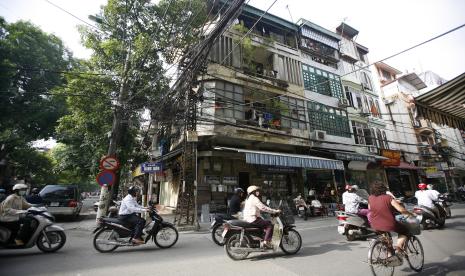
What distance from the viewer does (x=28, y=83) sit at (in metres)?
17.7

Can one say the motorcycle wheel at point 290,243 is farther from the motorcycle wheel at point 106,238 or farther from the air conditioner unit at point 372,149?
the air conditioner unit at point 372,149

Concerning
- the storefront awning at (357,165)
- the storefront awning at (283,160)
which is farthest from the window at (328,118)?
the storefront awning at (283,160)

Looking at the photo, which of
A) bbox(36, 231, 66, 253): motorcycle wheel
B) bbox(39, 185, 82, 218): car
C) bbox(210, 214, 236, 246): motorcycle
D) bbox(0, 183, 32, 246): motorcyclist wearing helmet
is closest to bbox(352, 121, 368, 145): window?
bbox(210, 214, 236, 246): motorcycle

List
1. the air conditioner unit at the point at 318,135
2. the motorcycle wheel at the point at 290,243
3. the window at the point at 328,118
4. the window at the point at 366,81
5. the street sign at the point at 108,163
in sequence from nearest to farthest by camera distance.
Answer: the motorcycle wheel at the point at 290,243 < the street sign at the point at 108,163 < the air conditioner unit at the point at 318,135 < the window at the point at 328,118 < the window at the point at 366,81

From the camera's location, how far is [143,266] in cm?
458

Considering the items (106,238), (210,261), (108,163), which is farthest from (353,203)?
(108,163)

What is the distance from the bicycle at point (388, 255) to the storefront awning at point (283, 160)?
7.70 m

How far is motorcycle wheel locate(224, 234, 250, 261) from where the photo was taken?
4.93 metres

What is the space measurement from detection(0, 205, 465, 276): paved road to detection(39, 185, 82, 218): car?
256 inches

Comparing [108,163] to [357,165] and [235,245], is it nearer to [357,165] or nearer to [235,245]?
[235,245]

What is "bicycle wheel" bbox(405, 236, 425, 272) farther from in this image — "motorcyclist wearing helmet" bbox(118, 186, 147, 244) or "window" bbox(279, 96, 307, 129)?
"window" bbox(279, 96, 307, 129)

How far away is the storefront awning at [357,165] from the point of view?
17.7 metres

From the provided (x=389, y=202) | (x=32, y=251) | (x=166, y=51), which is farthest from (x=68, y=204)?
(x=389, y=202)

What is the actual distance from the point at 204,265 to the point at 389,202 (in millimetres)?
3557
